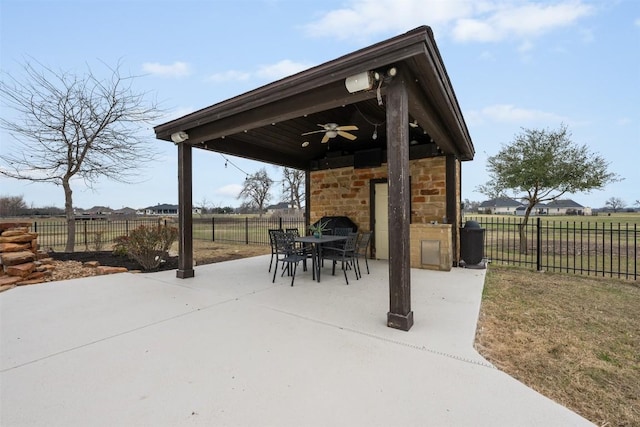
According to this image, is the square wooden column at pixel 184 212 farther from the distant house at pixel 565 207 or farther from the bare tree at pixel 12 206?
the distant house at pixel 565 207

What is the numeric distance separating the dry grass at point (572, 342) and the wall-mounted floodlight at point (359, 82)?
262 centimetres

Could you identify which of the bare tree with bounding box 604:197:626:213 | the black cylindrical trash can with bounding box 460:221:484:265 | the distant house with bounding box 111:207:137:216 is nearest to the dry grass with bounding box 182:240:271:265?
the black cylindrical trash can with bounding box 460:221:484:265

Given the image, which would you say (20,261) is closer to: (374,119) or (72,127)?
(72,127)

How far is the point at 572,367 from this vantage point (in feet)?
6.90

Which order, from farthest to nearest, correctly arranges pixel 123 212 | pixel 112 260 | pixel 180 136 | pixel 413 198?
pixel 123 212 → pixel 413 198 → pixel 112 260 → pixel 180 136

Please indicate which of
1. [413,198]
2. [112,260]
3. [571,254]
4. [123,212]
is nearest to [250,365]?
[413,198]

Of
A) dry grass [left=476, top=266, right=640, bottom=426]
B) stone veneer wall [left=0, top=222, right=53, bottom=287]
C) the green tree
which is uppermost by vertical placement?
the green tree

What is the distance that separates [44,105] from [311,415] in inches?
367

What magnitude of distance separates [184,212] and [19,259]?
2.69 m

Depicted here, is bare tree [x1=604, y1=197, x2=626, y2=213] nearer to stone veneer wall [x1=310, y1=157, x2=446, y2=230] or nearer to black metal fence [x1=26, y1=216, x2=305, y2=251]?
black metal fence [x1=26, y1=216, x2=305, y2=251]

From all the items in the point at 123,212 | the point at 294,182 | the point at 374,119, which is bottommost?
the point at 123,212

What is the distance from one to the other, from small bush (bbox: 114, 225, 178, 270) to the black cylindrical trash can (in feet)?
20.0

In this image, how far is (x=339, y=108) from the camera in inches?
185

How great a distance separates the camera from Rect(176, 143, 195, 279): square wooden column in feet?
16.0
